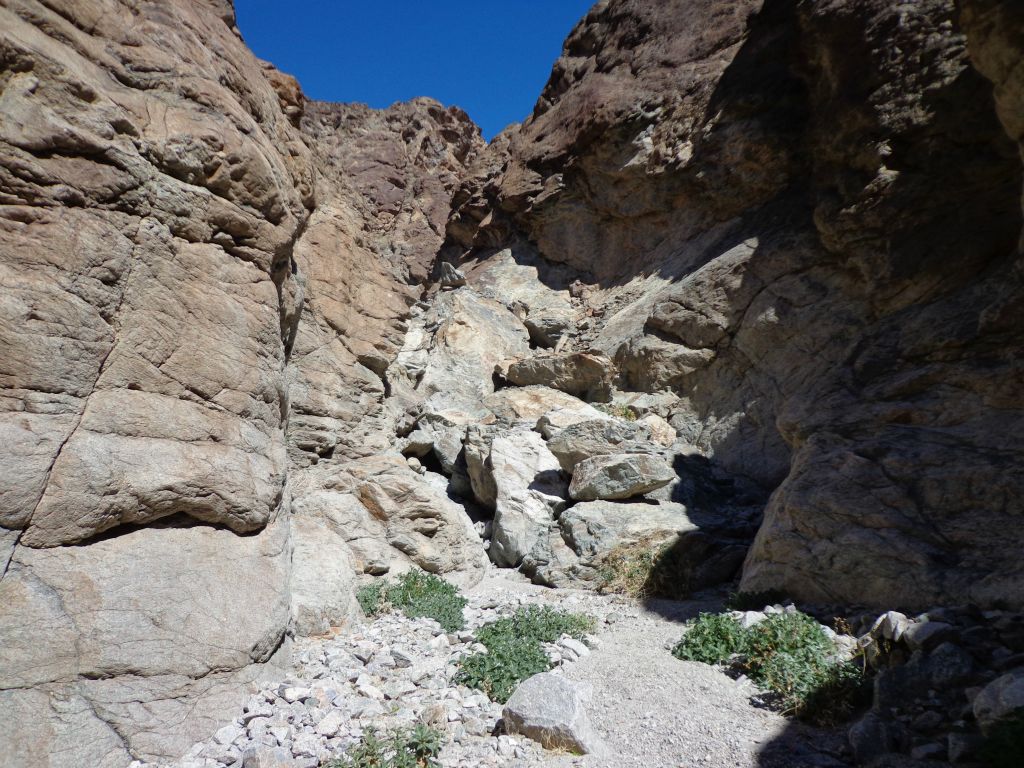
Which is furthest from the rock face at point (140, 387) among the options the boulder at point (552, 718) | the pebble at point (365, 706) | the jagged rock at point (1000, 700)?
the jagged rock at point (1000, 700)

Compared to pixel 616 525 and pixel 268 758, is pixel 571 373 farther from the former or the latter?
pixel 268 758

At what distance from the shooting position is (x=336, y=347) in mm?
11203

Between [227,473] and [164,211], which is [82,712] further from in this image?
[164,211]

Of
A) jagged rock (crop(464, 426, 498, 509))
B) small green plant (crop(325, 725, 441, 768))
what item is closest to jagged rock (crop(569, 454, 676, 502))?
jagged rock (crop(464, 426, 498, 509))

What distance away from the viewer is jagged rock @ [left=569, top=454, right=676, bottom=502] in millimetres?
11312

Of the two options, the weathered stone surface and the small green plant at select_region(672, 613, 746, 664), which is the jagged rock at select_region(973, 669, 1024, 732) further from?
the weathered stone surface

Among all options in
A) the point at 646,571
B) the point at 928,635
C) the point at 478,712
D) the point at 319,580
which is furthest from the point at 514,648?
the point at 646,571

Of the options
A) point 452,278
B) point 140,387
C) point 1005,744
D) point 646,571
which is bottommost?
point 1005,744

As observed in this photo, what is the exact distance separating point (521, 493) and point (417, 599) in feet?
14.2

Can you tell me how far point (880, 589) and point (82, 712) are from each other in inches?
299

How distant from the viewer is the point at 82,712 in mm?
3965

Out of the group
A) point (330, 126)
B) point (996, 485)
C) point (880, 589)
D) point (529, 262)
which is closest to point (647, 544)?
point (880, 589)

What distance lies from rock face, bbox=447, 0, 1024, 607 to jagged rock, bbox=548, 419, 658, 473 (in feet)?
7.27

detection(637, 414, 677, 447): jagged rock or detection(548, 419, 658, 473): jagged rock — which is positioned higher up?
detection(637, 414, 677, 447): jagged rock
